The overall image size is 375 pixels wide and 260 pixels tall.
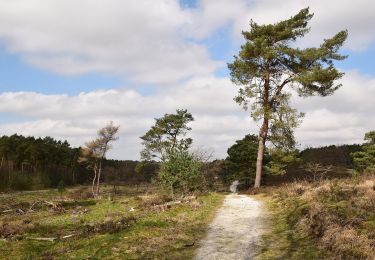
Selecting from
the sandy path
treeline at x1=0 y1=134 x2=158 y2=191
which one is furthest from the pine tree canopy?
treeline at x1=0 y1=134 x2=158 y2=191

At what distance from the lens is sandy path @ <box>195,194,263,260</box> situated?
444 inches

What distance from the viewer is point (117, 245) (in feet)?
39.5

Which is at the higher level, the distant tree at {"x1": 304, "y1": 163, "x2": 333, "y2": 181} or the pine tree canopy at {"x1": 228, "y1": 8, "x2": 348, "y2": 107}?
the pine tree canopy at {"x1": 228, "y1": 8, "x2": 348, "y2": 107}

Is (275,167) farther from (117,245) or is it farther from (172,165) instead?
(117,245)

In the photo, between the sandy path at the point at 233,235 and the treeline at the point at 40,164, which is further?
the treeline at the point at 40,164

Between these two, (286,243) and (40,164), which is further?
(40,164)

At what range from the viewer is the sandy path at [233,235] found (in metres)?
11.3

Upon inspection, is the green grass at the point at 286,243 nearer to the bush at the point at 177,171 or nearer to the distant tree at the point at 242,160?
the bush at the point at 177,171

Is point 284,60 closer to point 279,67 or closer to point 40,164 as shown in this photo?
point 279,67

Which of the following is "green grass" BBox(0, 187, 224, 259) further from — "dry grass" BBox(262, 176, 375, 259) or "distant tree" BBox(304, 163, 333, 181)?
"distant tree" BBox(304, 163, 333, 181)

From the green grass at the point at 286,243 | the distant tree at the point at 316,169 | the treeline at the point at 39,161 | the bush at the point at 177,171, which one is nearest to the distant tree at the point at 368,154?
the distant tree at the point at 316,169

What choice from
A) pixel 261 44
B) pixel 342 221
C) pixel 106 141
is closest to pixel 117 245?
pixel 342 221

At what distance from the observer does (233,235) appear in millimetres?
13594

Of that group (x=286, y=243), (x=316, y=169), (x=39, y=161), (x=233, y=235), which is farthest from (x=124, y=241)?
(x=39, y=161)
